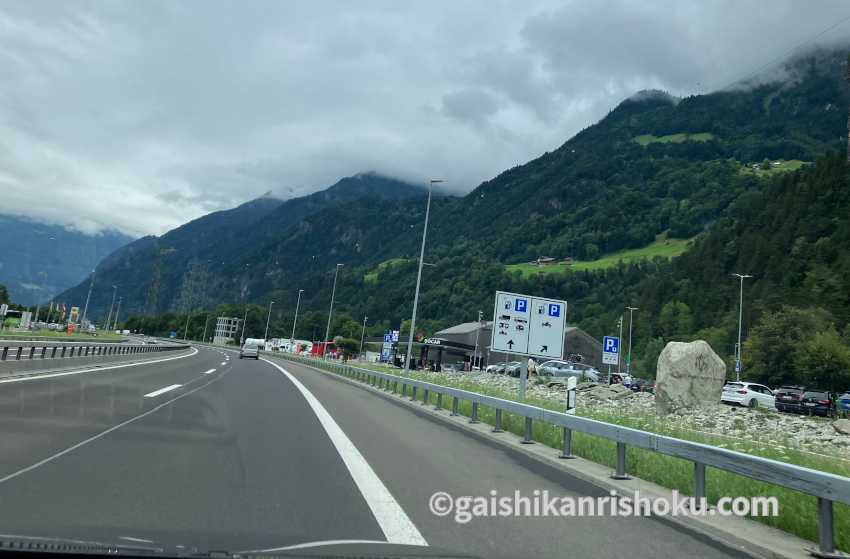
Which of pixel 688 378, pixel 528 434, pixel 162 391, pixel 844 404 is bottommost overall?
pixel 162 391

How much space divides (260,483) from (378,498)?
1249 millimetres

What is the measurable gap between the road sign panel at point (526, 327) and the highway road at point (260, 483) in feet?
23.7

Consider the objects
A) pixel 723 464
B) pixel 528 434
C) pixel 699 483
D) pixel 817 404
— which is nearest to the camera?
pixel 723 464

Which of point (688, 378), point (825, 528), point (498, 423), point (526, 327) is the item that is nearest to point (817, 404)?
point (688, 378)

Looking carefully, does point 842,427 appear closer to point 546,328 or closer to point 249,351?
point 546,328

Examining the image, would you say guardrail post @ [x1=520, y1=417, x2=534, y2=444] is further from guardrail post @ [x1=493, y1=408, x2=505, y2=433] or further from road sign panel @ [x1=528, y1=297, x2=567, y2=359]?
road sign panel @ [x1=528, y1=297, x2=567, y2=359]

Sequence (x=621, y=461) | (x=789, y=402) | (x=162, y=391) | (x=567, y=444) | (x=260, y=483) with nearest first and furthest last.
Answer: (x=260, y=483), (x=621, y=461), (x=567, y=444), (x=162, y=391), (x=789, y=402)

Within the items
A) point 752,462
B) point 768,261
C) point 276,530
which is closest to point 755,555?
point 752,462

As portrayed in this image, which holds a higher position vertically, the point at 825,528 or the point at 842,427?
the point at 842,427

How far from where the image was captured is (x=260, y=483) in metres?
6.50

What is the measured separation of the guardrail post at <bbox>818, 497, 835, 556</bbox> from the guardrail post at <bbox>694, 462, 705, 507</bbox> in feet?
5.27

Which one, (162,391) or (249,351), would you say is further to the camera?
(249,351)

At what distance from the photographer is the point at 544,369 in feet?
200

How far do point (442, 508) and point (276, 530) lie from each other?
185cm
